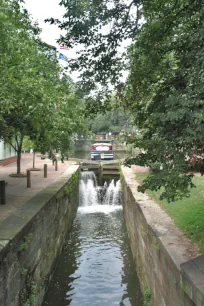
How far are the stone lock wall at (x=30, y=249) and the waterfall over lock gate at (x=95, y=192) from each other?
24.9ft

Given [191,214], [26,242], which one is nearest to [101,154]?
[191,214]

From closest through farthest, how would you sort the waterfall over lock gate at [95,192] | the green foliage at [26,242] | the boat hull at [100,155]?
the green foliage at [26,242]
the waterfall over lock gate at [95,192]
the boat hull at [100,155]

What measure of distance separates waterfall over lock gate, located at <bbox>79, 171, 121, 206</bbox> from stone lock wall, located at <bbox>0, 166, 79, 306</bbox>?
24.9 feet

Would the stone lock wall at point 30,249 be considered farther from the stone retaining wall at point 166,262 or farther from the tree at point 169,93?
the tree at point 169,93

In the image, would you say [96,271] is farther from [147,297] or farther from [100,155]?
[100,155]

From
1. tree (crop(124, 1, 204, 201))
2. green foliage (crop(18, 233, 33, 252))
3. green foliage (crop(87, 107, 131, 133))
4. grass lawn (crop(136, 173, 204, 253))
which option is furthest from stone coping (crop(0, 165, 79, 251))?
green foliage (crop(87, 107, 131, 133))

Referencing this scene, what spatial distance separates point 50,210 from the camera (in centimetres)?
1013

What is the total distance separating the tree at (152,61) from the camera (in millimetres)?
3941

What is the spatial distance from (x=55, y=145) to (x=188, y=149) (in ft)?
24.4

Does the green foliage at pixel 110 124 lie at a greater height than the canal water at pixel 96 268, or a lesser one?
greater

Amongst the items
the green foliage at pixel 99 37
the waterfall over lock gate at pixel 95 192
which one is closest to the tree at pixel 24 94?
the green foliage at pixel 99 37

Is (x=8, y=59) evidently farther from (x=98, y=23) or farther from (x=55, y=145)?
(x=98, y=23)

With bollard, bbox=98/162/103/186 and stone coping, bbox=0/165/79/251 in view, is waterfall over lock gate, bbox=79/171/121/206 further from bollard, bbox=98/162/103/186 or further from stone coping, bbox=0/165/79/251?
stone coping, bbox=0/165/79/251

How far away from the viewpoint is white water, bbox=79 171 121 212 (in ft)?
61.0
